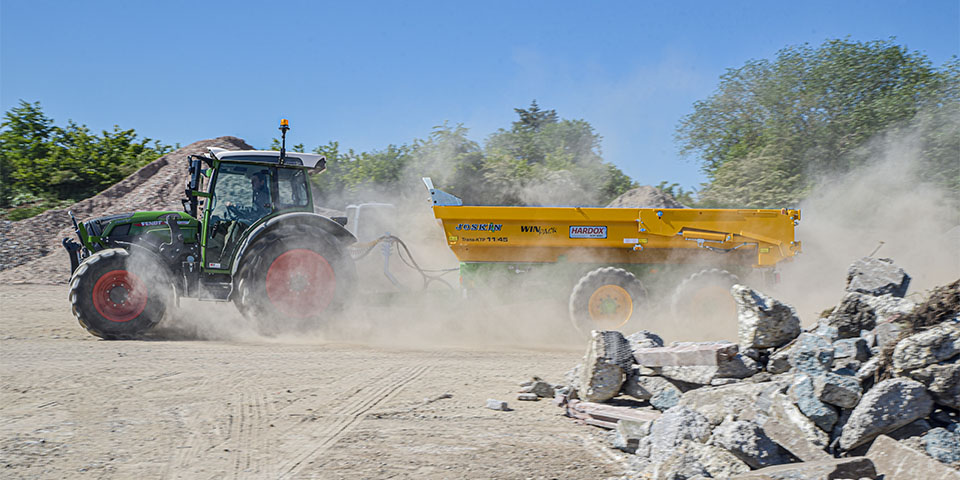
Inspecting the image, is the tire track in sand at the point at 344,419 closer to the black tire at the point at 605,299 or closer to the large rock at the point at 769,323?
the black tire at the point at 605,299

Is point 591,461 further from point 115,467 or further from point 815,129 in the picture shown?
point 815,129

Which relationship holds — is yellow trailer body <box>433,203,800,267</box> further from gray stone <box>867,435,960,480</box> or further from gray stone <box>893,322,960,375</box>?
gray stone <box>867,435,960,480</box>

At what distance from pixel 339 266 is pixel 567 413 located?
4237 mm

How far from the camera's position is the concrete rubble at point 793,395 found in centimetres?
346

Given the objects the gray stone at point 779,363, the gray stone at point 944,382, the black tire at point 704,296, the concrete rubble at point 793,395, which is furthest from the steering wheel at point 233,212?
the gray stone at point 944,382

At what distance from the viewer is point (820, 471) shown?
3.17m

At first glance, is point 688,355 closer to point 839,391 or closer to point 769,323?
point 769,323

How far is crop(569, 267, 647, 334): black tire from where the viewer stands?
8.59 m

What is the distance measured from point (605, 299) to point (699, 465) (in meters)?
5.25

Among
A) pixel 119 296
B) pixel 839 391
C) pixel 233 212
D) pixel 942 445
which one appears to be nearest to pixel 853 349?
pixel 839 391

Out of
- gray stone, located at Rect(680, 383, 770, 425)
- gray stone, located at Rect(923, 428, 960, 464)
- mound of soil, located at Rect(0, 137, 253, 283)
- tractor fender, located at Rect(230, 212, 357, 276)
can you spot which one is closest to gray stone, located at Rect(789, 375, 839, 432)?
gray stone, located at Rect(680, 383, 770, 425)

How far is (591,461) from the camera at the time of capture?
412cm

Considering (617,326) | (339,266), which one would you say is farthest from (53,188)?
(617,326)

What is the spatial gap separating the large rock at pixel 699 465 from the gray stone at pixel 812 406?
0.68 m
